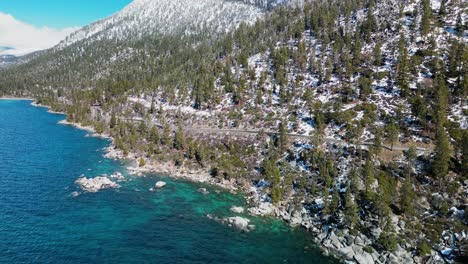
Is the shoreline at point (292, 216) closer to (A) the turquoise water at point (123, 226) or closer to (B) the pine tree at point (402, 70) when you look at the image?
(A) the turquoise water at point (123, 226)

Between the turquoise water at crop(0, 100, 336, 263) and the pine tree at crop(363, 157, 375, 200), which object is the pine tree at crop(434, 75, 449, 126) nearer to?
the pine tree at crop(363, 157, 375, 200)

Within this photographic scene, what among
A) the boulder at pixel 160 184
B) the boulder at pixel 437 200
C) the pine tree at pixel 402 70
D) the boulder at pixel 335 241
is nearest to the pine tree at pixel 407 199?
the boulder at pixel 437 200

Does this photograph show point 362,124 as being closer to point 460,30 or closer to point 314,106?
point 314,106

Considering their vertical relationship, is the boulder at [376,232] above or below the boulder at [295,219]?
above

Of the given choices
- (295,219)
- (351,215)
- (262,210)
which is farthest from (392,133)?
(262,210)

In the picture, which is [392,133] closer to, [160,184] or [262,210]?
[262,210]

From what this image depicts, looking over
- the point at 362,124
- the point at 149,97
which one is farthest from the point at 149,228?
the point at 149,97
